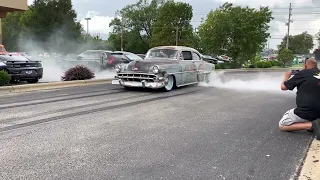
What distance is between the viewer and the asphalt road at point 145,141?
404cm

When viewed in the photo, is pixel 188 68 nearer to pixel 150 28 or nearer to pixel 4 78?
pixel 4 78

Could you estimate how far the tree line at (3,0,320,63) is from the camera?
31000 mm

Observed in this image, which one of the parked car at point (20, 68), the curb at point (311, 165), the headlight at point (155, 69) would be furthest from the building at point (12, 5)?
the curb at point (311, 165)

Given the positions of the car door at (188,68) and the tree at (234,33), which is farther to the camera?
the tree at (234,33)

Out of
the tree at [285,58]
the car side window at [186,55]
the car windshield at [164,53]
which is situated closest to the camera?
the car windshield at [164,53]

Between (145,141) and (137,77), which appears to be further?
(137,77)

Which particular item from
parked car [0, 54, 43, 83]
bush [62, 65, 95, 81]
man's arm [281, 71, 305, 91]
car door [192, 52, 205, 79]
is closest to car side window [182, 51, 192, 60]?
car door [192, 52, 205, 79]

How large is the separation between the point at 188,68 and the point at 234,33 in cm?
1949

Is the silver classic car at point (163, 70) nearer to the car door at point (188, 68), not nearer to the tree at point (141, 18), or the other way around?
the car door at point (188, 68)

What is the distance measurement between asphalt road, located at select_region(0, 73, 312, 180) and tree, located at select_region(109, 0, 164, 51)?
223 ft

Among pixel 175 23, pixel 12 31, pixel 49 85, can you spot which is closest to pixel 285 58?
pixel 175 23

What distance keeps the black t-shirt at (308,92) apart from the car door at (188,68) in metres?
6.79

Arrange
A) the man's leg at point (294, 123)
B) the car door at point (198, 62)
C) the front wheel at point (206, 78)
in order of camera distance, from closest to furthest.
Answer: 1. the man's leg at point (294, 123)
2. the car door at point (198, 62)
3. the front wheel at point (206, 78)

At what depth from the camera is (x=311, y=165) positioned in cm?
434
